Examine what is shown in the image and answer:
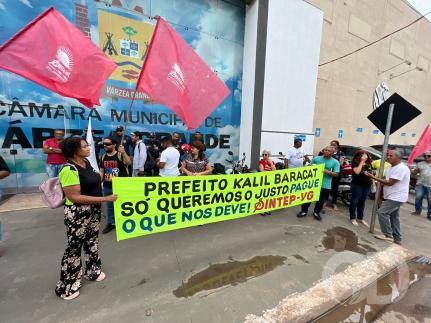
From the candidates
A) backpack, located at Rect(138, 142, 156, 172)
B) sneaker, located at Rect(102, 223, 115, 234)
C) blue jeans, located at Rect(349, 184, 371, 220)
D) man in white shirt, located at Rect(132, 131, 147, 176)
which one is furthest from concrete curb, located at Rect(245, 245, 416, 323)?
backpack, located at Rect(138, 142, 156, 172)

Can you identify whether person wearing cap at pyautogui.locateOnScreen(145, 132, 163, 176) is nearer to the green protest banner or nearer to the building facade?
the green protest banner

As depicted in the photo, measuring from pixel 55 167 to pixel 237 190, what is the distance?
14.8 feet

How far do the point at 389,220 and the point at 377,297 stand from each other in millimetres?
2001

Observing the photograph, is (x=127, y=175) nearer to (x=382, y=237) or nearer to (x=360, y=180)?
(x=360, y=180)

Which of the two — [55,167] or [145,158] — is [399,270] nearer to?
[145,158]

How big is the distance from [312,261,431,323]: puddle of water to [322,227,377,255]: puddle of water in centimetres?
55

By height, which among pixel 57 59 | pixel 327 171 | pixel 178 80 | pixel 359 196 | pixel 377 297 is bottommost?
pixel 377 297

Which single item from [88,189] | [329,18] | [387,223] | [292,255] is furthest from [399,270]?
[329,18]

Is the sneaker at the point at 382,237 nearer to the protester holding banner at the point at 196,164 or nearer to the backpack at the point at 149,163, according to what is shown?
the protester holding banner at the point at 196,164

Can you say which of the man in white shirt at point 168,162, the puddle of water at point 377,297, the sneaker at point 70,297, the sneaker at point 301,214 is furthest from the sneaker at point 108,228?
the sneaker at point 301,214

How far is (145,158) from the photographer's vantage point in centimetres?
579

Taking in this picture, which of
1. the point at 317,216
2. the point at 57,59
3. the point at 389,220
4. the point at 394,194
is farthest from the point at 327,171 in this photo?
the point at 57,59

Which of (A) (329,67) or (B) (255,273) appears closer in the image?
(B) (255,273)

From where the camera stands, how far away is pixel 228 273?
119 inches
